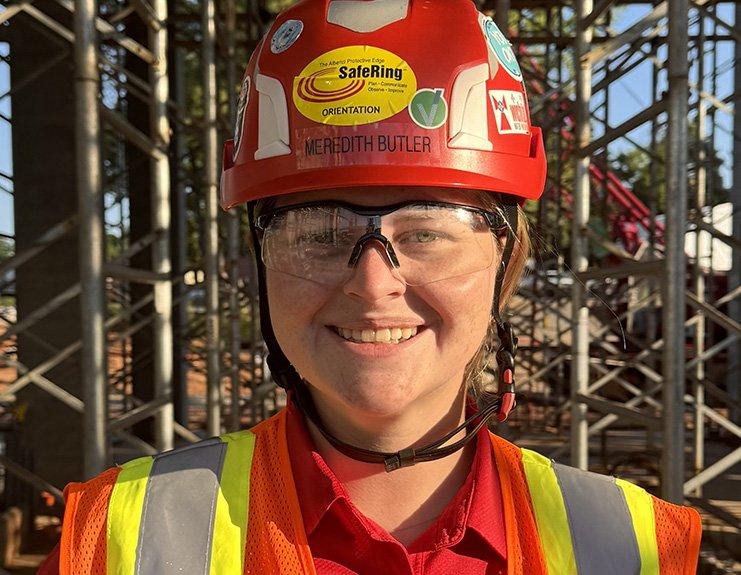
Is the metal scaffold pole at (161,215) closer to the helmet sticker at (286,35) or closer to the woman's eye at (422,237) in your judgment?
the helmet sticker at (286,35)

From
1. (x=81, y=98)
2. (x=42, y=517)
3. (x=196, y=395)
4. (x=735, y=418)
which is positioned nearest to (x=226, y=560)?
(x=81, y=98)

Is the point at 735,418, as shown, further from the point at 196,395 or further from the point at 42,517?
the point at 196,395

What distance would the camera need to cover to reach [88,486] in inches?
57.5

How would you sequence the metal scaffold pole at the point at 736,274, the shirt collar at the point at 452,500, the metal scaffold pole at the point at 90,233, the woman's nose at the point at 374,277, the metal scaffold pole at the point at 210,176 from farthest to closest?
the metal scaffold pole at the point at 736,274, the metal scaffold pole at the point at 210,176, the metal scaffold pole at the point at 90,233, the shirt collar at the point at 452,500, the woman's nose at the point at 374,277

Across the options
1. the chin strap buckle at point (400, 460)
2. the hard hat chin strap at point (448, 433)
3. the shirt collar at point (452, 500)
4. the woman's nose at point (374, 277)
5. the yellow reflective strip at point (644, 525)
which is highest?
the woman's nose at point (374, 277)

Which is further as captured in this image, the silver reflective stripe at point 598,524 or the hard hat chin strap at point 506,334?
the hard hat chin strap at point 506,334

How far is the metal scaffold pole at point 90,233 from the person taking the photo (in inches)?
135

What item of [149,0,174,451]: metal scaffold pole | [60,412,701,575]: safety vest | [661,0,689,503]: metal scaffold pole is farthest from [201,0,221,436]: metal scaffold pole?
[60,412,701,575]: safety vest

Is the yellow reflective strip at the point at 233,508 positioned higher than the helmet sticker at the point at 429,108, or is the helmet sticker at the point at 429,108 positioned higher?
the helmet sticker at the point at 429,108

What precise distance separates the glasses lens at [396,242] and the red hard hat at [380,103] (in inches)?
2.5

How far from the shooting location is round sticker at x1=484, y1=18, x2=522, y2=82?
1627 millimetres

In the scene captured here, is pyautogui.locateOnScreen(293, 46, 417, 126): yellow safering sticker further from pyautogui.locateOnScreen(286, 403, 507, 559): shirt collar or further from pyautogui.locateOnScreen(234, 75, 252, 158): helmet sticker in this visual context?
pyautogui.locateOnScreen(286, 403, 507, 559): shirt collar

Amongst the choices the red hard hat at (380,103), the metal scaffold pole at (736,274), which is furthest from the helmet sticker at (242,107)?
the metal scaffold pole at (736,274)

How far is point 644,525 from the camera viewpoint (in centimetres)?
151
